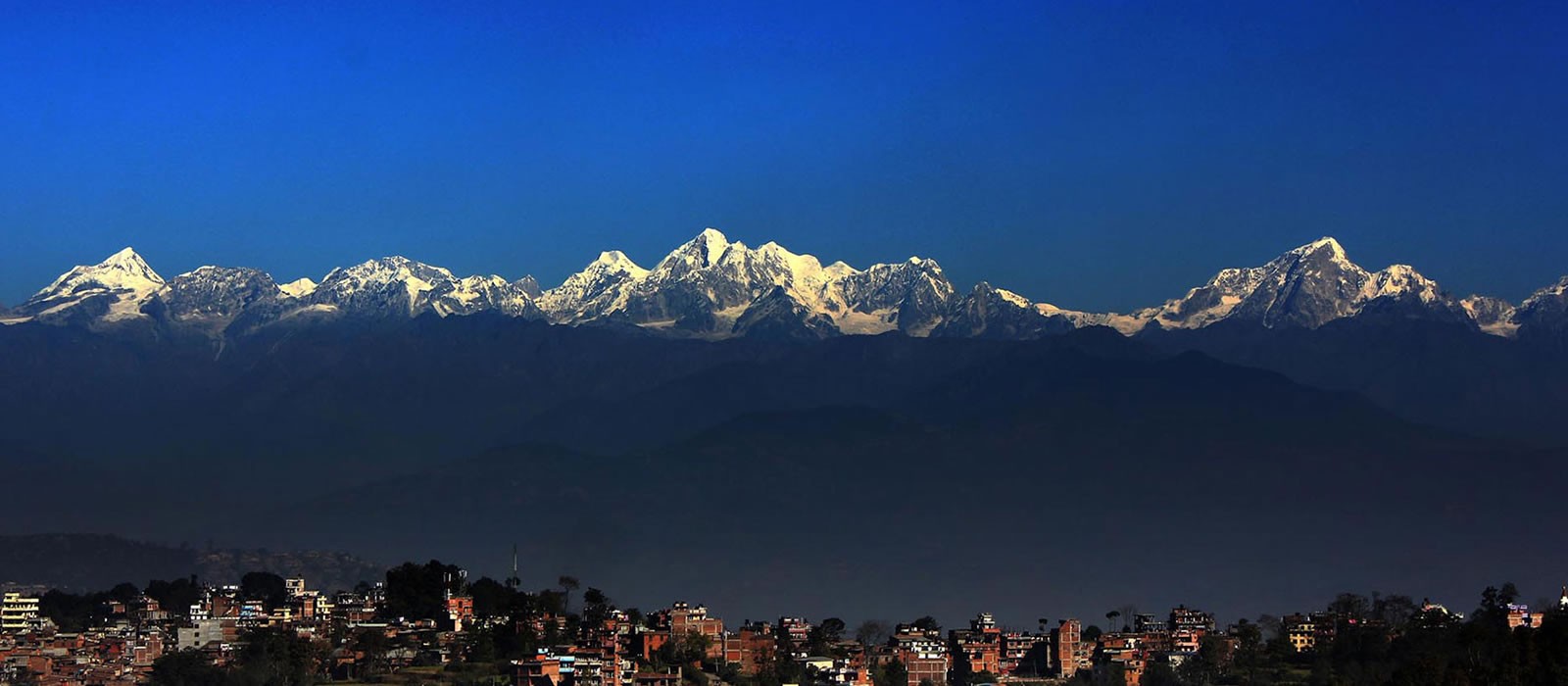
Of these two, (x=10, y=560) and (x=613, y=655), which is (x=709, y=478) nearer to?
(x=10, y=560)

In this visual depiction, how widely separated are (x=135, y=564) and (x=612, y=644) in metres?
91.3

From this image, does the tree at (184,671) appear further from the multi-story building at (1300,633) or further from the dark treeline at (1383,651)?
the multi-story building at (1300,633)

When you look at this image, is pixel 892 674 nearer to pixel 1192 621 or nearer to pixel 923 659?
pixel 923 659

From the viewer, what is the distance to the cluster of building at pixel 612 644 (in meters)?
90.9

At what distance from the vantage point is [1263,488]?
197 m

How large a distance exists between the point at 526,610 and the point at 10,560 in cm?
8197

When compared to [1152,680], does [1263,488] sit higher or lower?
higher

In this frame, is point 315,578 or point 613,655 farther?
point 315,578

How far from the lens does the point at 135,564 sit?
17562cm

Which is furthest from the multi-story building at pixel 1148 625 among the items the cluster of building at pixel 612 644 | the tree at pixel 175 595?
the tree at pixel 175 595

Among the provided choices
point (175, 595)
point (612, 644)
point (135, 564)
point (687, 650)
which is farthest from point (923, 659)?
point (135, 564)

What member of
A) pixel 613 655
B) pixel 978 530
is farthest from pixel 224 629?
pixel 978 530

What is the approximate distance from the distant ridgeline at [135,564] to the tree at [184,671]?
74.3 metres

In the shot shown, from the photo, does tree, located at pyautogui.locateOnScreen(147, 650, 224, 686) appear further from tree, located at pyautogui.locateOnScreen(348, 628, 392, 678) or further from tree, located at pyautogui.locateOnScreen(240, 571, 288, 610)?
tree, located at pyautogui.locateOnScreen(240, 571, 288, 610)
